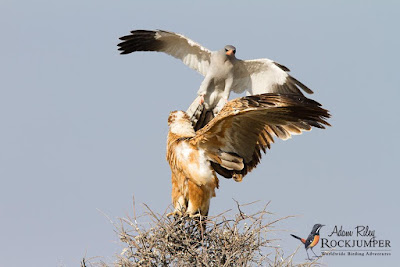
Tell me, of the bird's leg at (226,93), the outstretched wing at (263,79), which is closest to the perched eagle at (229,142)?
the bird's leg at (226,93)

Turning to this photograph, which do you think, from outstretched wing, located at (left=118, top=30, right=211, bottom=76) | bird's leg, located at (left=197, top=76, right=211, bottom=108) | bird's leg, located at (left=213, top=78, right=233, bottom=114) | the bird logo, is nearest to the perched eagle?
the bird logo

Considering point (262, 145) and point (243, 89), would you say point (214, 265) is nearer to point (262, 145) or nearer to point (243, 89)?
point (262, 145)

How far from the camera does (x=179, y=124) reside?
8.98 meters

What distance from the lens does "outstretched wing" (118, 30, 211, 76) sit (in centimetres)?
1364

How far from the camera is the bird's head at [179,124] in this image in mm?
8914

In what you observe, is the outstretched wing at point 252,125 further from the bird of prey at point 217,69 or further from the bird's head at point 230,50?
the bird's head at point 230,50

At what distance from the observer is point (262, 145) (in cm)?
852

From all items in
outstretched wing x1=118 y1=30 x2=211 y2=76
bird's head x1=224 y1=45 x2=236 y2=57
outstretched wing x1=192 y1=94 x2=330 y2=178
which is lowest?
outstretched wing x1=192 y1=94 x2=330 y2=178

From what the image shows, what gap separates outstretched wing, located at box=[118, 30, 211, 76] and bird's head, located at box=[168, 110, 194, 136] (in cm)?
467

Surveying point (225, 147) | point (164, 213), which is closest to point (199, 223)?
point (164, 213)

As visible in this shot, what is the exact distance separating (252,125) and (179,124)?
3.99 feet

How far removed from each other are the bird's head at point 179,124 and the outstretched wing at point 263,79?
4.30m

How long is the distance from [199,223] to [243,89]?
5.86 metres

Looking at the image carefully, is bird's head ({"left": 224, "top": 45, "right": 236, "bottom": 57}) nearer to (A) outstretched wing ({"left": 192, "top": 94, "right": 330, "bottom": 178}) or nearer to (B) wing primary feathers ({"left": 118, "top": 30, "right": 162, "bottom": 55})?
(B) wing primary feathers ({"left": 118, "top": 30, "right": 162, "bottom": 55})
